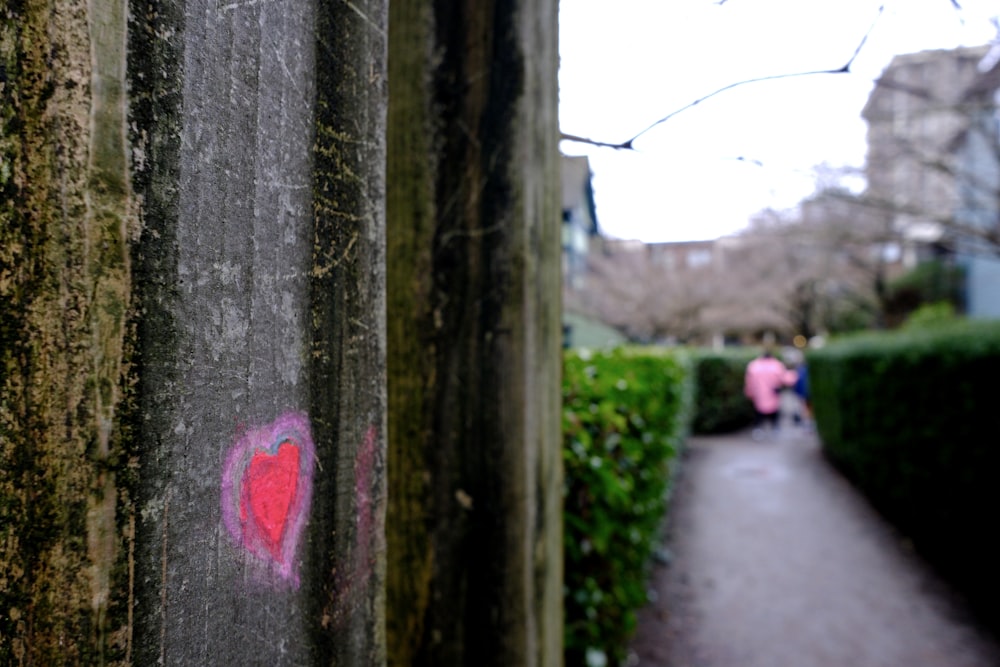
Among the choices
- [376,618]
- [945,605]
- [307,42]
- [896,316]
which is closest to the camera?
[307,42]

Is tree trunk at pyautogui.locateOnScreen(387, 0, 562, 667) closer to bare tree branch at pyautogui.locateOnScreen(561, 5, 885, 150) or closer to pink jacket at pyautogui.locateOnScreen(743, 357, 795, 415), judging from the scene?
bare tree branch at pyautogui.locateOnScreen(561, 5, 885, 150)

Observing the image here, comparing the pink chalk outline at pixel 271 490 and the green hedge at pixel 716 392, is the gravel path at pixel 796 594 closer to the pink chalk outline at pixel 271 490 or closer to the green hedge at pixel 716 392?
the pink chalk outline at pixel 271 490

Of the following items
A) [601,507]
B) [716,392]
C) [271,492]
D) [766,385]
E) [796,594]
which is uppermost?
[271,492]

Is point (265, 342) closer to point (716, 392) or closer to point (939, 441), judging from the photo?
point (939, 441)

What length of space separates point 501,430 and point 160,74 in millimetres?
916

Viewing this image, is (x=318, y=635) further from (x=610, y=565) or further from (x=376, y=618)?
(x=610, y=565)

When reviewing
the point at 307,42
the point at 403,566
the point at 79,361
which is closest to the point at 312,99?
the point at 307,42

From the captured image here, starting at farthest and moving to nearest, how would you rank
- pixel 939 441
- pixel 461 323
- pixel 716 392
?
pixel 716 392
pixel 939 441
pixel 461 323

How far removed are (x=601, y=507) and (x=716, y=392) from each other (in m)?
13.9

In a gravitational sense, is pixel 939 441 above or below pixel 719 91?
below

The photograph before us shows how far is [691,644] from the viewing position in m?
4.89

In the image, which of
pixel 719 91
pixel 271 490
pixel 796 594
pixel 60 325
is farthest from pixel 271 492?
pixel 796 594

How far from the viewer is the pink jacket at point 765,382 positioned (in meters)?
13.9

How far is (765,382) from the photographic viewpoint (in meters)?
14.0
